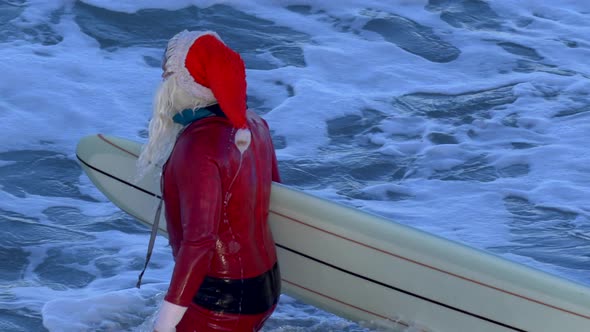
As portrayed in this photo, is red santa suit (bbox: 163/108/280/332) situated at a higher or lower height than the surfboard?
higher

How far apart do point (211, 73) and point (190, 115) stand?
0.14 m

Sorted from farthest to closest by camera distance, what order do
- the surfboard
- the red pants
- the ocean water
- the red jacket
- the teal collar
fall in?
the ocean water, the surfboard, the red pants, the teal collar, the red jacket

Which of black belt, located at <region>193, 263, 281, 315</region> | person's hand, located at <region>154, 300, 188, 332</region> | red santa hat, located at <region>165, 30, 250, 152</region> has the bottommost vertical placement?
black belt, located at <region>193, 263, 281, 315</region>

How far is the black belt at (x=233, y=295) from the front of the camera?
2861mm

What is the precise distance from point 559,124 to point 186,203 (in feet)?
14.0

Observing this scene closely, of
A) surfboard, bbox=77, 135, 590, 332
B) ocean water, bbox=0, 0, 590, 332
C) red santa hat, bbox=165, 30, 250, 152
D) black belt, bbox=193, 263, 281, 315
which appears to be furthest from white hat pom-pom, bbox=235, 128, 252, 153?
ocean water, bbox=0, 0, 590, 332

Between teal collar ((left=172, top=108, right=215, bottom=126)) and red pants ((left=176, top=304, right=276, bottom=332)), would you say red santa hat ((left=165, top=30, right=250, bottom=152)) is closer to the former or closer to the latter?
teal collar ((left=172, top=108, right=215, bottom=126))

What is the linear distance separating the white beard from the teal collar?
11 mm

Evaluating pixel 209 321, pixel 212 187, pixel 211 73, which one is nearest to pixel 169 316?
pixel 209 321

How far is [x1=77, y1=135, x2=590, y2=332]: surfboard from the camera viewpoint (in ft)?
10.9

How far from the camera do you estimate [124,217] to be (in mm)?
4980

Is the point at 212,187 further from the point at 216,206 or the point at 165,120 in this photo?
the point at 165,120

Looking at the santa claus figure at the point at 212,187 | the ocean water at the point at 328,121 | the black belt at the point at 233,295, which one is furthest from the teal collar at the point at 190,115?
the ocean water at the point at 328,121

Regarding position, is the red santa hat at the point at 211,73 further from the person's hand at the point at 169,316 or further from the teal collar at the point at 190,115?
the person's hand at the point at 169,316
